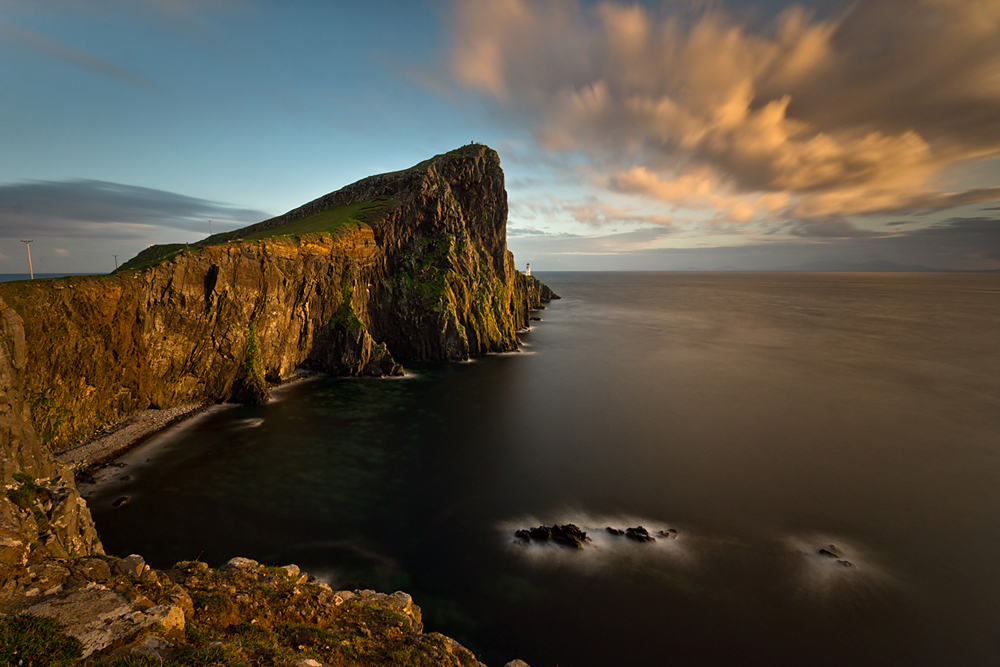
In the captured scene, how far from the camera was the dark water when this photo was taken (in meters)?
16.6

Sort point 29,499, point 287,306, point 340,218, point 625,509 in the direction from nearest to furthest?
point 29,499
point 625,509
point 287,306
point 340,218

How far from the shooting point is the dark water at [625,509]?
16.6 m

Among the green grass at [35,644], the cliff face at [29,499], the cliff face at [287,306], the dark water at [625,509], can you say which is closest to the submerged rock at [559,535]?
the dark water at [625,509]

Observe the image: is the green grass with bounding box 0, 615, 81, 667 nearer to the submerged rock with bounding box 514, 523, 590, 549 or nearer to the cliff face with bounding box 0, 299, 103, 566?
the cliff face with bounding box 0, 299, 103, 566

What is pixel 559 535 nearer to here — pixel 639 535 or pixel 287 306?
pixel 639 535

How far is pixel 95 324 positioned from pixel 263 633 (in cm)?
3301

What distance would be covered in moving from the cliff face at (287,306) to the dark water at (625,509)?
203 inches

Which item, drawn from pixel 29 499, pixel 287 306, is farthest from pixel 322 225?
pixel 29 499

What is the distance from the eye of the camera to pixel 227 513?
74.5 ft

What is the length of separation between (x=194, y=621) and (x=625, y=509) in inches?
861

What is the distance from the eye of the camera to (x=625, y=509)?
24469 millimetres

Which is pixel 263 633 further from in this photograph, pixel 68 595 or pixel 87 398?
pixel 87 398

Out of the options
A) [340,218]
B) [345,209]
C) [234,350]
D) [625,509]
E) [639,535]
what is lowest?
[625,509]

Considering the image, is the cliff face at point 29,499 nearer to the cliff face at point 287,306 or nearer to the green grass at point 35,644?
the green grass at point 35,644
